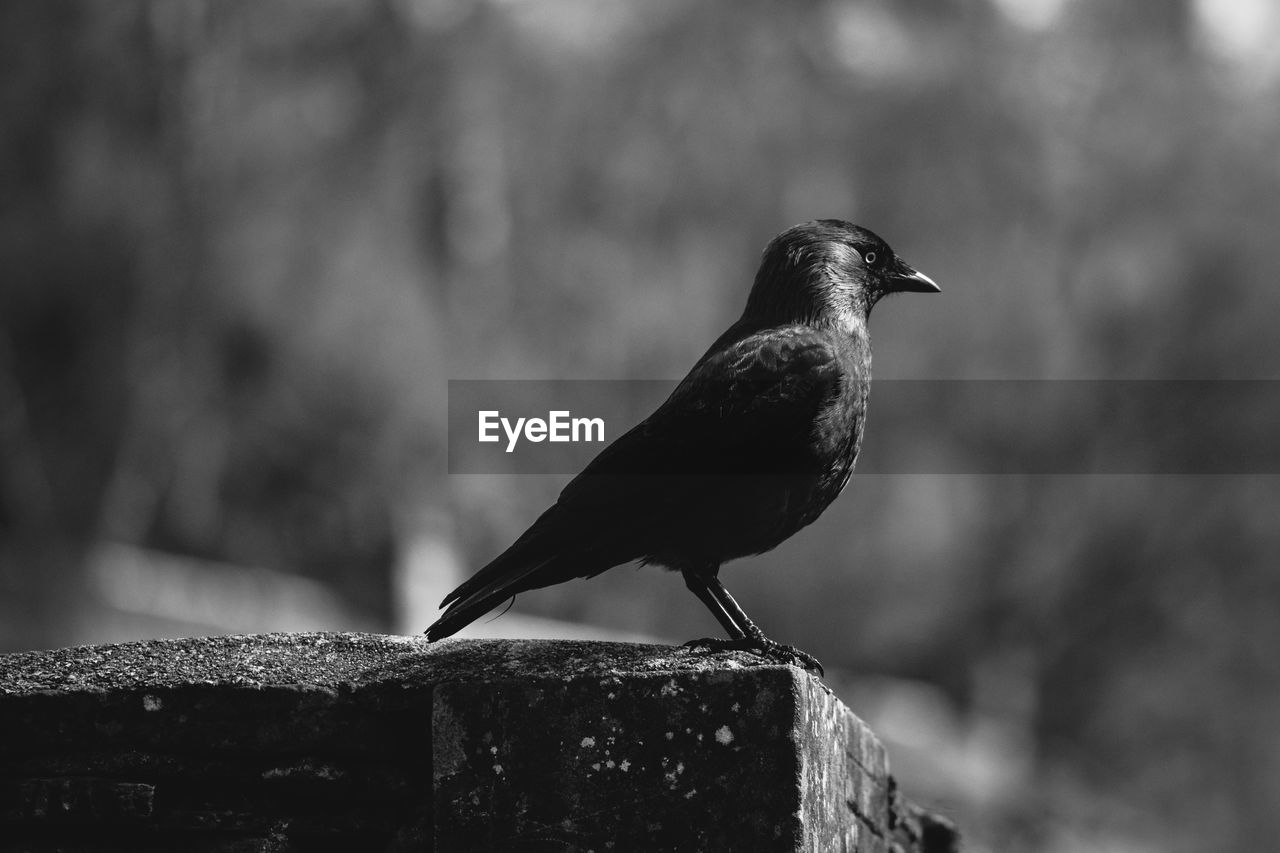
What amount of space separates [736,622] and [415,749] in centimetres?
90

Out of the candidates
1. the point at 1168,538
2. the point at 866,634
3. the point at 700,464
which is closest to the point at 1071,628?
the point at 1168,538

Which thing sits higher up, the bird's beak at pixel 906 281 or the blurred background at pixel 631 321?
the blurred background at pixel 631 321

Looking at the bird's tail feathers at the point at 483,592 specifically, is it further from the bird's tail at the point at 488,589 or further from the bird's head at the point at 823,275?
the bird's head at the point at 823,275

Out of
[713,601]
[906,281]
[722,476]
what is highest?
[906,281]

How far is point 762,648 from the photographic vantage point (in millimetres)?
2965

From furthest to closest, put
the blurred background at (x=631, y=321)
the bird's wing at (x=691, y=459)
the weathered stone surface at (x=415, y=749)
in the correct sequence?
the blurred background at (x=631, y=321) < the bird's wing at (x=691, y=459) < the weathered stone surface at (x=415, y=749)

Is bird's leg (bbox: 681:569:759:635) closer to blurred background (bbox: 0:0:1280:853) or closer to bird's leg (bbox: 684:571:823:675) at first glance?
bird's leg (bbox: 684:571:823:675)

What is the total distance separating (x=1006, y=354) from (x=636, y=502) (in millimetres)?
12889

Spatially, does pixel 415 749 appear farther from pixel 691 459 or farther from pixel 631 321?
pixel 631 321

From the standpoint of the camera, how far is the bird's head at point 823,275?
363 centimetres

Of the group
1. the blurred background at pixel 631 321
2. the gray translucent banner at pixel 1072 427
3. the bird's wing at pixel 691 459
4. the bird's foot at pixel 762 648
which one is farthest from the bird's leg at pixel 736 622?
the gray translucent banner at pixel 1072 427

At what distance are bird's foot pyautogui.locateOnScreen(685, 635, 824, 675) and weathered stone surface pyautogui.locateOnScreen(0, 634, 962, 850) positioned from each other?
272 millimetres

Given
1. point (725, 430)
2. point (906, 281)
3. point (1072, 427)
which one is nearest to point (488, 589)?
point (725, 430)

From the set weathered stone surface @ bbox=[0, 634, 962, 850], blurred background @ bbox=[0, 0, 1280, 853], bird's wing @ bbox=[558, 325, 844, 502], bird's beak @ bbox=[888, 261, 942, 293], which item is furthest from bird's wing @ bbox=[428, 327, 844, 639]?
blurred background @ bbox=[0, 0, 1280, 853]
